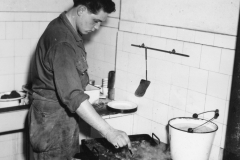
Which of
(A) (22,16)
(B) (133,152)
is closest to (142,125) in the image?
(B) (133,152)

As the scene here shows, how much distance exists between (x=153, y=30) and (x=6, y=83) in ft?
6.20

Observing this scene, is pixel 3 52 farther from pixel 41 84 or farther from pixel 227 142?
pixel 227 142

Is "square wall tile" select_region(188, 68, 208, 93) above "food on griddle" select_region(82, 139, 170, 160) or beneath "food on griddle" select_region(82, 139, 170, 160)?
above

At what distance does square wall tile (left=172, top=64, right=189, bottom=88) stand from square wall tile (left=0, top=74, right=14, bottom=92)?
200cm

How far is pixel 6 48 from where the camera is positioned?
11.9ft

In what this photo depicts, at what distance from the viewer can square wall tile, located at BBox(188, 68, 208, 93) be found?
250cm

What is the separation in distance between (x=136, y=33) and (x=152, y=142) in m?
1.07

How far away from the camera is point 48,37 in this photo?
2.11m

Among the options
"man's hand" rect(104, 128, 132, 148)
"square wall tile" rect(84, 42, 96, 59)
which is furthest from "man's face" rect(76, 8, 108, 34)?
"square wall tile" rect(84, 42, 96, 59)

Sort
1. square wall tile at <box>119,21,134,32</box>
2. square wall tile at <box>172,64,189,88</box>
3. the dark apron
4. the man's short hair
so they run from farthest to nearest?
1. square wall tile at <box>119,21,134,32</box>
2. square wall tile at <box>172,64,189,88</box>
3. the dark apron
4. the man's short hair

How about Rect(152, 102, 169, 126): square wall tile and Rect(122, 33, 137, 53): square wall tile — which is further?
Rect(122, 33, 137, 53): square wall tile

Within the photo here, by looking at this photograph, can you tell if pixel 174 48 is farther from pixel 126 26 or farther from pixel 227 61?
pixel 126 26

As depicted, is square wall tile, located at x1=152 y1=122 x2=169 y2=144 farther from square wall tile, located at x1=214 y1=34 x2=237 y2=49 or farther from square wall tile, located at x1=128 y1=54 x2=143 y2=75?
square wall tile, located at x1=214 y1=34 x2=237 y2=49

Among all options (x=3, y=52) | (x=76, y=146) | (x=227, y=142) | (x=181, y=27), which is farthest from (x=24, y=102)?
(x=227, y=142)
